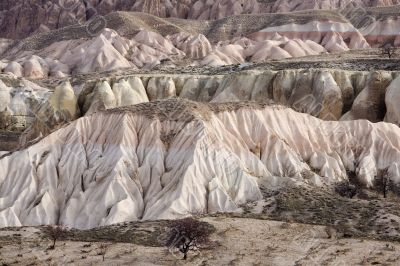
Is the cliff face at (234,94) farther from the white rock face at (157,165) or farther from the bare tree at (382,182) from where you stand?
the white rock face at (157,165)

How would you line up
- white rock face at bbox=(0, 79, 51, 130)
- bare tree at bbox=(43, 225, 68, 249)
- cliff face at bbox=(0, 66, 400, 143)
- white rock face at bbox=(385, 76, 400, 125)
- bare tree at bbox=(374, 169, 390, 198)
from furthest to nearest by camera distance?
white rock face at bbox=(0, 79, 51, 130) → cliff face at bbox=(0, 66, 400, 143) → white rock face at bbox=(385, 76, 400, 125) → bare tree at bbox=(374, 169, 390, 198) → bare tree at bbox=(43, 225, 68, 249)

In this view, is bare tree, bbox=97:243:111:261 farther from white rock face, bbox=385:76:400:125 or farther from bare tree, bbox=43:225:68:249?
white rock face, bbox=385:76:400:125

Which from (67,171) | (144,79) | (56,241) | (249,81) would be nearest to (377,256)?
(56,241)

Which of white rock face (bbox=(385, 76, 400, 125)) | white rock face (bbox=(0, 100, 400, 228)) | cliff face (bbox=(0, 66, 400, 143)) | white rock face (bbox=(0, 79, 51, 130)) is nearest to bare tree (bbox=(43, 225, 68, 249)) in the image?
white rock face (bbox=(0, 100, 400, 228))

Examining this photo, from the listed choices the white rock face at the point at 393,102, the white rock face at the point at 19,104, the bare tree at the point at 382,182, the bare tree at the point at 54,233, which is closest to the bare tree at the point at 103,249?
the bare tree at the point at 54,233

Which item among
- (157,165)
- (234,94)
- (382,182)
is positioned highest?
(157,165)

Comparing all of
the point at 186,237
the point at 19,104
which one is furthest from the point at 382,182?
the point at 19,104

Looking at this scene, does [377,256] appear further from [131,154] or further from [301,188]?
[131,154]

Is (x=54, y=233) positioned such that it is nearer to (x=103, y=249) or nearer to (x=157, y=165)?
(x=103, y=249)
